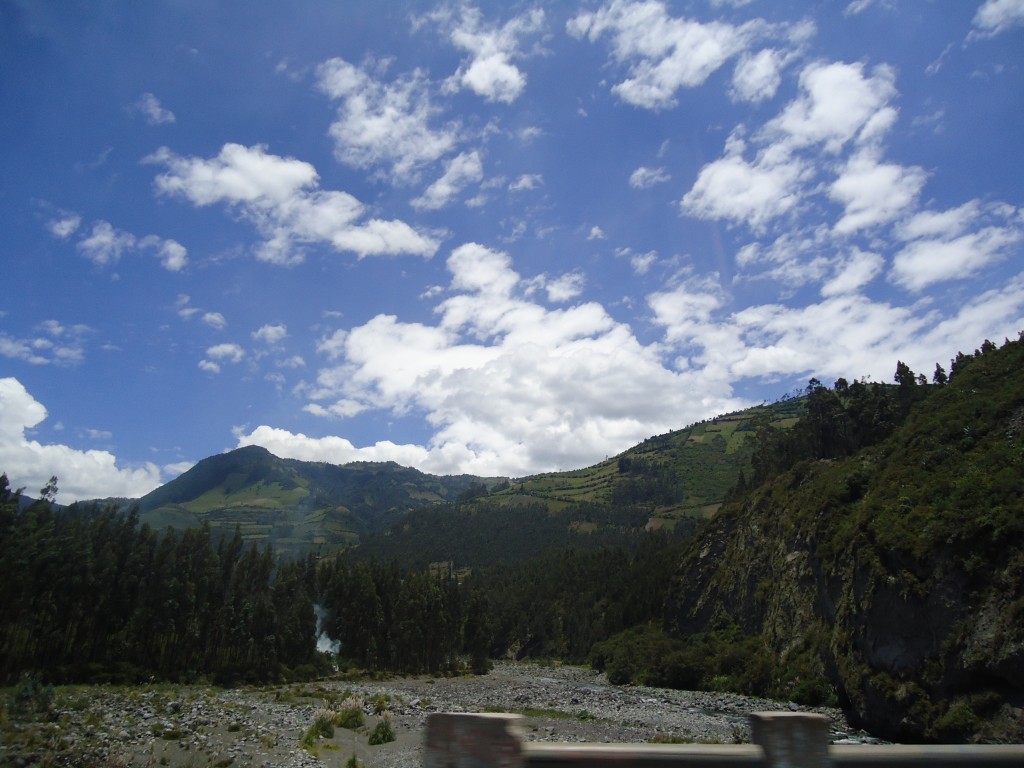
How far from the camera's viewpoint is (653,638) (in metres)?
78.6

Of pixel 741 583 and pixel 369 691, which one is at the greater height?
pixel 741 583

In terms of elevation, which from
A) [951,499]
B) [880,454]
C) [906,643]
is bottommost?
[906,643]

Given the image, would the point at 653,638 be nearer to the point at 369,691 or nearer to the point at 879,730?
the point at 369,691

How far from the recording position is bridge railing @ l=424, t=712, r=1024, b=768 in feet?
9.86

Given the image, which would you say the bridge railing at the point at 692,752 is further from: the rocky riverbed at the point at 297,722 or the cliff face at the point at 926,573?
the cliff face at the point at 926,573

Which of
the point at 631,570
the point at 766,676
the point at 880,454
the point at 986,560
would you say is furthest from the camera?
the point at 631,570

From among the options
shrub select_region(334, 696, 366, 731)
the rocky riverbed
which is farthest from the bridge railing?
shrub select_region(334, 696, 366, 731)

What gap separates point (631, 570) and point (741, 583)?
4486cm

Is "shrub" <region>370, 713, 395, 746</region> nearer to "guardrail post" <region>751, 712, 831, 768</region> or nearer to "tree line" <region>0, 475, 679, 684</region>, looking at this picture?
"guardrail post" <region>751, 712, 831, 768</region>

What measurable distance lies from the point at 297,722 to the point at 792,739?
41517 millimetres

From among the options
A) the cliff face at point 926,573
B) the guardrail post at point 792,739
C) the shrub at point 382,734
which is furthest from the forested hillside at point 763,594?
the guardrail post at point 792,739

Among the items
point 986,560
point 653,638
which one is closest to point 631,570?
point 653,638

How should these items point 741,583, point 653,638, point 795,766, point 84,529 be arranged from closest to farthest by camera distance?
point 795,766 → point 84,529 → point 741,583 → point 653,638

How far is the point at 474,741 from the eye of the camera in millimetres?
3027
